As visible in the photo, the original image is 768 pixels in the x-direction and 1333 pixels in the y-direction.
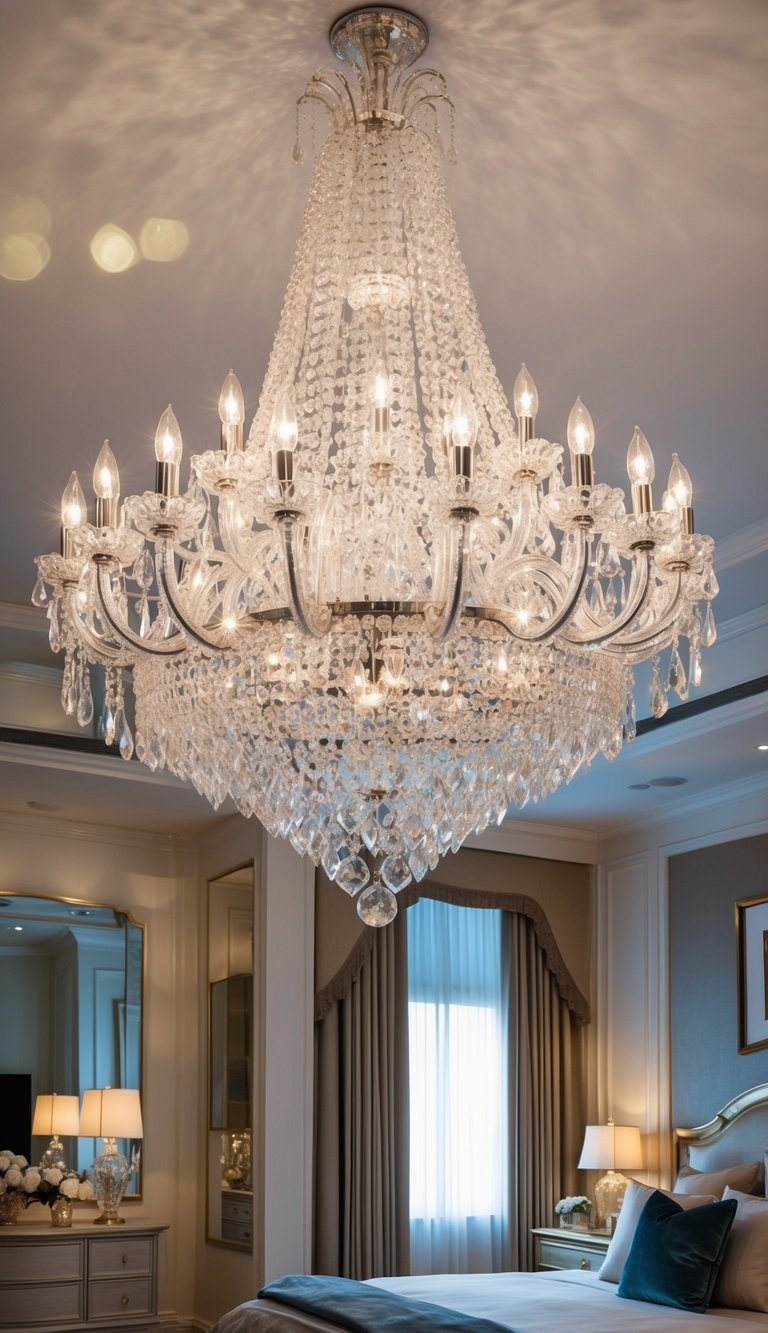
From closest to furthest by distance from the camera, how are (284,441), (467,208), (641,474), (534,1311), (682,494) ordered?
(284,441) < (641,474) < (682,494) < (467,208) < (534,1311)

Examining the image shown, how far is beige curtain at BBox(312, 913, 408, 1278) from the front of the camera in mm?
6375

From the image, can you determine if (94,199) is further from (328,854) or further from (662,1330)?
(662,1330)

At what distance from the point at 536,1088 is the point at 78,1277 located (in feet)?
8.23

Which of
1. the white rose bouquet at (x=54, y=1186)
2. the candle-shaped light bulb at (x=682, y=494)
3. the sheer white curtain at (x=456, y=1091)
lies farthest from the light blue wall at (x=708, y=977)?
the candle-shaped light bulb at (x=682, y=494)

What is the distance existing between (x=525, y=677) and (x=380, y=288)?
79cm

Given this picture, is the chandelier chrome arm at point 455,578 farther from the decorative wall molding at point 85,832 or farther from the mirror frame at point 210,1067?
the decorative wall molding at point 85,832

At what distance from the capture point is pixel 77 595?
2.57 metres

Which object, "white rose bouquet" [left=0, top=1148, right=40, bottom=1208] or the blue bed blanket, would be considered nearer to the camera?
the blue bed blanket

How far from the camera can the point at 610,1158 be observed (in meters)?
6.63

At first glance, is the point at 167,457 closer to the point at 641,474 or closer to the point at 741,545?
the point at 641,474

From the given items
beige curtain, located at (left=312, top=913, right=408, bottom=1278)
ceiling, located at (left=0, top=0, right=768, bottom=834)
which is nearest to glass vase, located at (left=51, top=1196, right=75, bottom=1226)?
beige curtain, located at (left=312, top=913, right=408, bottom=1278)

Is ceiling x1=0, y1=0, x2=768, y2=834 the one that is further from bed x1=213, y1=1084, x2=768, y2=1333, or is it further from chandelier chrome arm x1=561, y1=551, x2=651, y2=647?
bed x1=213, y1=1084, x2=768, y2=1333

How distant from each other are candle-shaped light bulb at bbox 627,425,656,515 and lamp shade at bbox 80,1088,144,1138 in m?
4.84

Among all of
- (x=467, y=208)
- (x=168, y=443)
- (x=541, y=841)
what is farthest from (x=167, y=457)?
(x=541, y=841)
